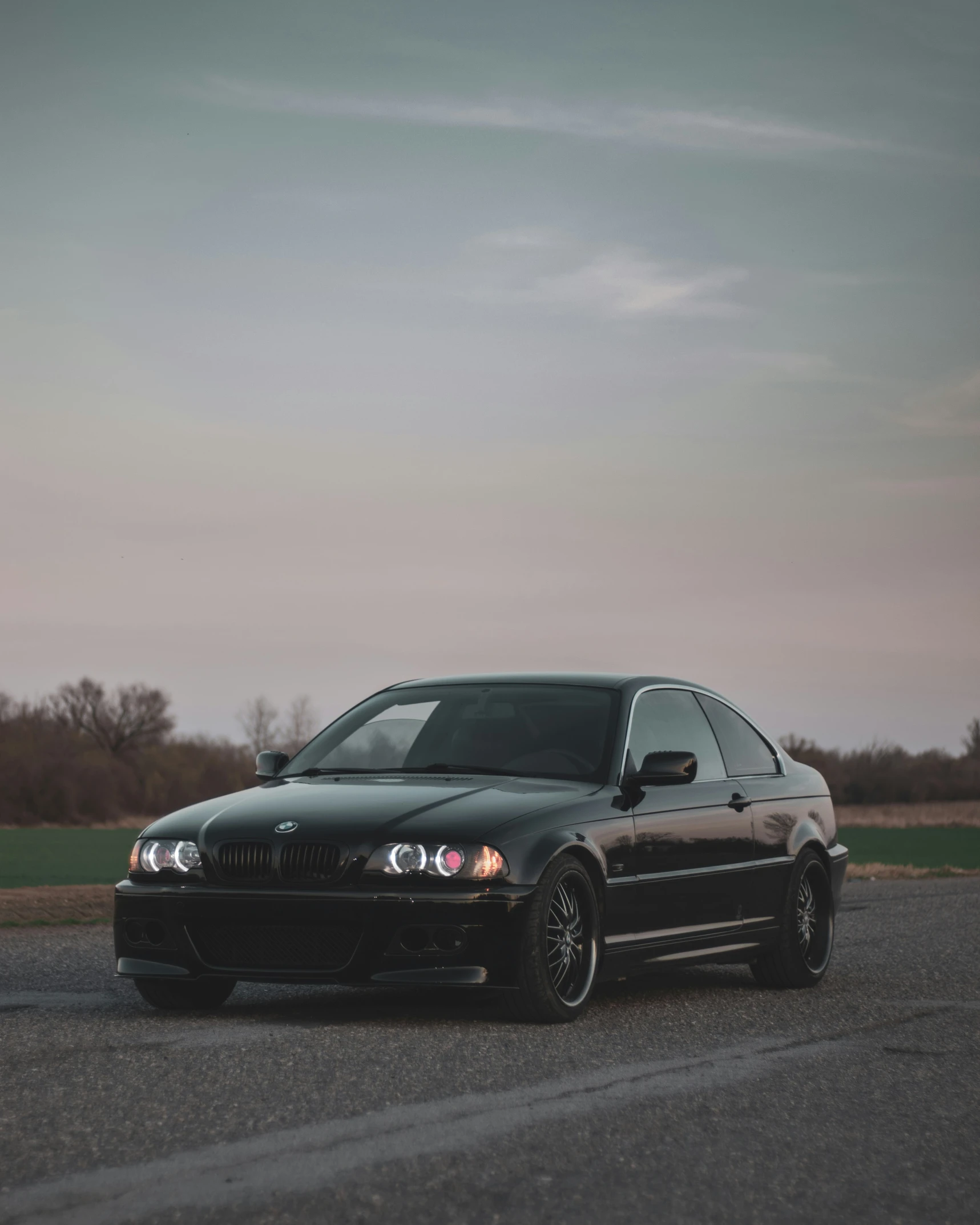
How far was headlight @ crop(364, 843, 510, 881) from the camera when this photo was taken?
7336 mm

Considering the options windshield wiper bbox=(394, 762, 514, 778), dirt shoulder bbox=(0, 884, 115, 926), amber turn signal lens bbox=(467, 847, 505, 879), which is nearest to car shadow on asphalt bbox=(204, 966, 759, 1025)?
amber turn signal lens bbox=(467, 847, 505, 879)

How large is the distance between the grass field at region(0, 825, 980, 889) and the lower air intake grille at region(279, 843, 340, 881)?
13.4 metres

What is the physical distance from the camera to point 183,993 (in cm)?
803

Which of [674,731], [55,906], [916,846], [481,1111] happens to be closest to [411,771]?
[674,731]

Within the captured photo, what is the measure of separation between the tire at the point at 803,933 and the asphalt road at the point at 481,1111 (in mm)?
703

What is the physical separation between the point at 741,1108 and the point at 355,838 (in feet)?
7.76

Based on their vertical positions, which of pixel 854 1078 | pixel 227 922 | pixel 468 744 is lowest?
pixel 854 1078

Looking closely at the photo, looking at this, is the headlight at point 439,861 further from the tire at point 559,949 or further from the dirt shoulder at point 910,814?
the dirt shoulder at point 910,814

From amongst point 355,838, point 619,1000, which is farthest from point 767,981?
point 355,838

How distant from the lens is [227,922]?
7.55 m

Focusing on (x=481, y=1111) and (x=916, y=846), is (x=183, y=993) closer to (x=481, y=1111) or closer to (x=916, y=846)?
(x=481, y=1111)

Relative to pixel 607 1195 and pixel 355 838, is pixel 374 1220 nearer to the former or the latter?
pixel 607 1195

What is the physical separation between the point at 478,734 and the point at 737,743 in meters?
1.88

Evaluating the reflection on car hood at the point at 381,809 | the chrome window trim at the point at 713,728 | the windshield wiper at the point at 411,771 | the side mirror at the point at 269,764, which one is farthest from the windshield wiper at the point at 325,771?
the chrome window trim at the point at 713,728
